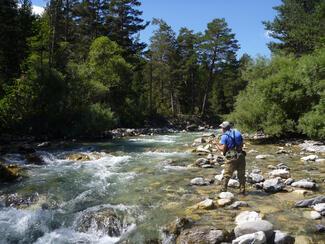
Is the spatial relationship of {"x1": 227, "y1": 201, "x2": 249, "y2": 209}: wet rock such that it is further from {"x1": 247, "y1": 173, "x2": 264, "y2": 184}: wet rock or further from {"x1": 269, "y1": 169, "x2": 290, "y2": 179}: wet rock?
{"x1": 269, "y1": 169, "x2": 290, "y2": 179}: wet rock

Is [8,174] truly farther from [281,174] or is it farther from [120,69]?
[120,69]

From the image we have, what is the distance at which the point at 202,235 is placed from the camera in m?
7.70

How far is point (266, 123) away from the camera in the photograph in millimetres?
22672

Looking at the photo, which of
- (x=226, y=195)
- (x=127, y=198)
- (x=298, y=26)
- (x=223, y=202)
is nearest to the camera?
(x=223, y=202)

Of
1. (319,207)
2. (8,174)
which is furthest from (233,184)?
(8,174)

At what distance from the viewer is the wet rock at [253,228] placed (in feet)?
24.4

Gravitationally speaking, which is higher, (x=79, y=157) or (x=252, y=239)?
(x=79, y=157)

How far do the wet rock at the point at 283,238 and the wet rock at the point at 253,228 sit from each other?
126mm

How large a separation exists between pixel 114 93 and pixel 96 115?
32.5 ft

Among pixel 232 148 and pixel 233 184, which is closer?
pixel 232 148

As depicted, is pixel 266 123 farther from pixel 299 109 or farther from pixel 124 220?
pixel 124 220

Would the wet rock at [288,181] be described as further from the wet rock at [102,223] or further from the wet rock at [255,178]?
the wet rock at [102,223]

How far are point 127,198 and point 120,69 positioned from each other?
25.6m

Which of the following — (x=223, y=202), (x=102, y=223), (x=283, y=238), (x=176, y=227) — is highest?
(x=223, y=202)
